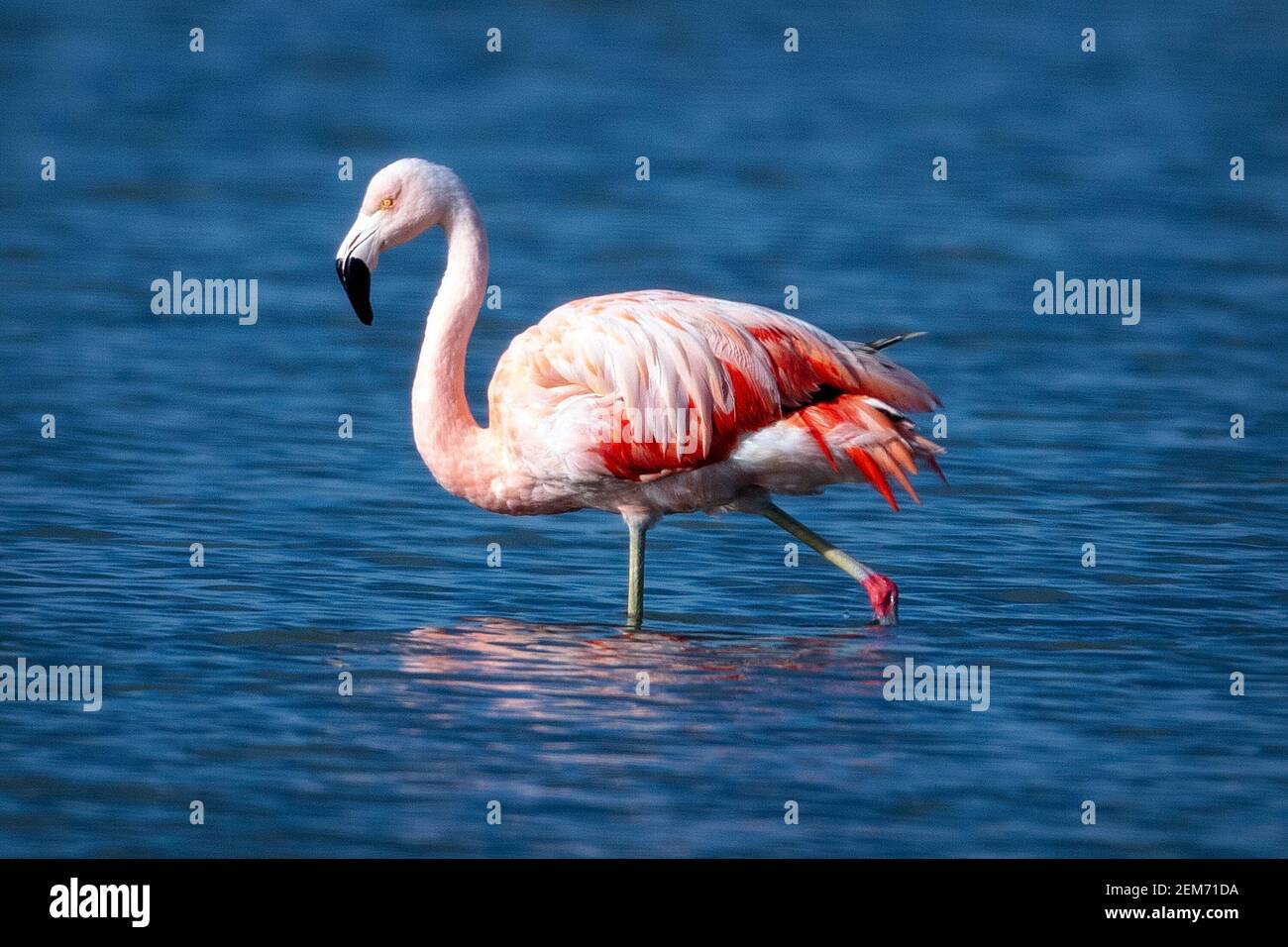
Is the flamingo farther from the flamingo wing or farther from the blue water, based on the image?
the blue water

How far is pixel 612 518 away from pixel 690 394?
9.23 feet

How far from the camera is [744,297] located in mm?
15820

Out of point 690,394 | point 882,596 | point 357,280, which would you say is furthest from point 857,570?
point 357,280

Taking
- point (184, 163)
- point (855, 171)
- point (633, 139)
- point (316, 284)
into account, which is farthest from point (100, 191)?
point (855, 171)

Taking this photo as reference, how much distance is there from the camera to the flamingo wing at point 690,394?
8484 millimetres

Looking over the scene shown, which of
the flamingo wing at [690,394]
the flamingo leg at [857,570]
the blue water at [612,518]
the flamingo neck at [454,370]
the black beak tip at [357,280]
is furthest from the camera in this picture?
the flamingo leg at [857,570]

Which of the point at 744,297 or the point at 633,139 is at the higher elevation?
the point at 633,139

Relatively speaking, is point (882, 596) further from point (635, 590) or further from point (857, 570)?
point (635, 590)

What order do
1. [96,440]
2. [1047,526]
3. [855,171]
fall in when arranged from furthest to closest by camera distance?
[855,171] → [96,440] → [1047,526]

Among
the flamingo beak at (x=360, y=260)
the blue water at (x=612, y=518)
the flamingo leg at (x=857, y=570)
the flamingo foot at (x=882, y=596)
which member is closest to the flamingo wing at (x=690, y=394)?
the flamingo leg at (x=857, y=570)

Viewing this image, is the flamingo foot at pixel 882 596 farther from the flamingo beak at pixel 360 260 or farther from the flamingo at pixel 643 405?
the flamingo beak at pixel 360 260

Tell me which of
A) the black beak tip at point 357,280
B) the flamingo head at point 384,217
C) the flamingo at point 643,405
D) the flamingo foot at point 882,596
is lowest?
the flamingo foot at point 882,596

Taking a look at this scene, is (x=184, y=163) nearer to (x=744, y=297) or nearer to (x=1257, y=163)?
(x=744, y=297)

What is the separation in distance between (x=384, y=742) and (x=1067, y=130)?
16.4m
